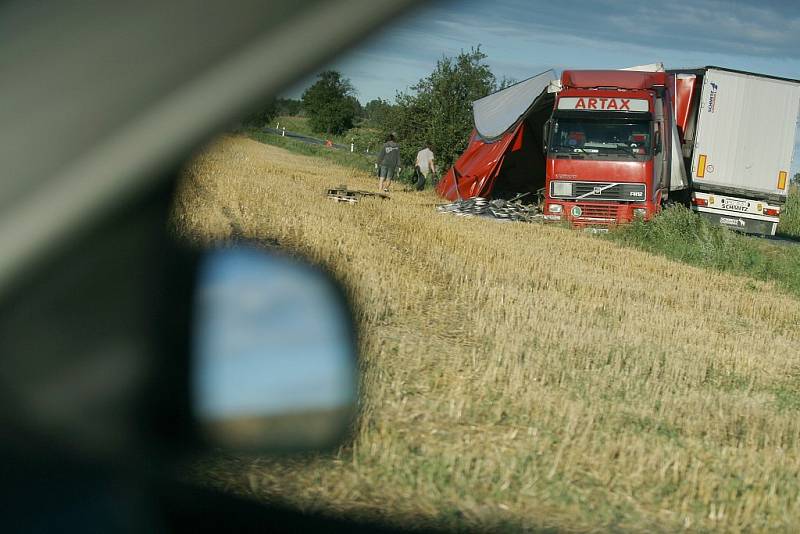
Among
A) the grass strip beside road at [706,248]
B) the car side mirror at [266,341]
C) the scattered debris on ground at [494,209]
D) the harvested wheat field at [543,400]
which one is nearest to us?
the car side mirror at [266,341]

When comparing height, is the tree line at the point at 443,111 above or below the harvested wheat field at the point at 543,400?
above

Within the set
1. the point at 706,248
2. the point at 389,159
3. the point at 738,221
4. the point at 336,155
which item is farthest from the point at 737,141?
the point at 336,155

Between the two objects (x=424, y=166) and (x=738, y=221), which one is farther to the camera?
(x=424, y=166)

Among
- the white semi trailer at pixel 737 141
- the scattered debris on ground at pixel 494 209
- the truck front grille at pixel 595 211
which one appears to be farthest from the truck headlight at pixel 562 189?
the white semi trailer at pixel 737 141

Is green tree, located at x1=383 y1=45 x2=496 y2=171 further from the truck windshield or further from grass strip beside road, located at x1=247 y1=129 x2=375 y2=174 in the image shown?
the truck windshield

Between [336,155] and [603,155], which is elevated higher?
[336,155]

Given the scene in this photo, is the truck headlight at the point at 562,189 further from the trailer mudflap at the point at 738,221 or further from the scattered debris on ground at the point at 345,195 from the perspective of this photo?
the trailer mudflap at the point at 738,221

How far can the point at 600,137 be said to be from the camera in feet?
64.7

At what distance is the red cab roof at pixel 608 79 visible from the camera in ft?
66.1

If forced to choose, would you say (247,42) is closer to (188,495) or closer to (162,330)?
(162,330)

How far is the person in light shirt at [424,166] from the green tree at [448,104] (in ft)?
6.38

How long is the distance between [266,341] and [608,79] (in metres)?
18.7

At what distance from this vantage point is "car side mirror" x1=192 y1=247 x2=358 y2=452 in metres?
2.48

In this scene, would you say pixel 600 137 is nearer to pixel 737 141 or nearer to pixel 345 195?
pixel 737 141
